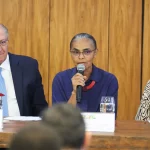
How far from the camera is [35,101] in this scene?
3.53 meters

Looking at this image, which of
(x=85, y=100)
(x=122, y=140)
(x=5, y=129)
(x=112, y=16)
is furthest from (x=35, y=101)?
(x=112, y=16)

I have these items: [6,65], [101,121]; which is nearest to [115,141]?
[101,121]

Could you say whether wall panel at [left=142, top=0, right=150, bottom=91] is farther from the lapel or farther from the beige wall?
the lapel

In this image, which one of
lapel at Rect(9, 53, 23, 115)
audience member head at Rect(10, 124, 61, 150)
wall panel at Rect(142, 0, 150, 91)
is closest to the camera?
audience member head at Rect(10, 124, 61, 150)

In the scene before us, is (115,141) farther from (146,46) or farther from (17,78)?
(146,46)

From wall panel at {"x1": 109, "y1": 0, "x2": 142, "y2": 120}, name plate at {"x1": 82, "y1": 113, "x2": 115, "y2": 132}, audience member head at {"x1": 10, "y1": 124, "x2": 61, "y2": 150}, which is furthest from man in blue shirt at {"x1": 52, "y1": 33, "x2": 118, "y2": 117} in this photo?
audience member head at {"x1": 10, "y1": 124, "x2": 61, "y2": 150}

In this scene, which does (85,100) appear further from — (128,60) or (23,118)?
(128,60)

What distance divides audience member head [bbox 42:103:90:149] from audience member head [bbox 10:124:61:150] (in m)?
0.07

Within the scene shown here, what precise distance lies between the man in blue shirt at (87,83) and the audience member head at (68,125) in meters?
2.19

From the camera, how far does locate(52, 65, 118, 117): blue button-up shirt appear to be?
334 cm

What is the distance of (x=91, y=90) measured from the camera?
3416 millimetres

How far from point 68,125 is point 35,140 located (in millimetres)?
130

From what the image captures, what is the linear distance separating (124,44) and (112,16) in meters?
0.31

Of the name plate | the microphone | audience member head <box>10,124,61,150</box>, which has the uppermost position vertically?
audience member head <box>10,124,61,150</box>
